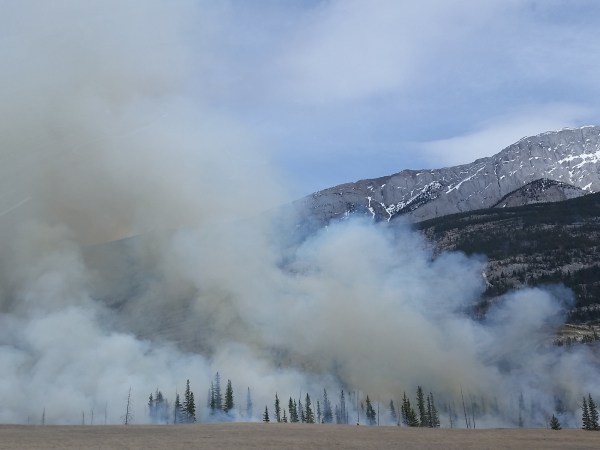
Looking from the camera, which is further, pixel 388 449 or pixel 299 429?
pixel 299 429

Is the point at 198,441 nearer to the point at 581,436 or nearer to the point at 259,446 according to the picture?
the point at 259,446

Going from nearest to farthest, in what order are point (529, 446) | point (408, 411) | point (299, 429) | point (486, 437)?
point (529, 446) < point (486, 437) < point (299, 429) < point (408, 411)

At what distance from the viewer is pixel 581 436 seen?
132 metres

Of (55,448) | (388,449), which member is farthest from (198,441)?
(388,449)

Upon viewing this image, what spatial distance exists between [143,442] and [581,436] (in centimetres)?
8459

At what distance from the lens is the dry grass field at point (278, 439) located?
9588 cm

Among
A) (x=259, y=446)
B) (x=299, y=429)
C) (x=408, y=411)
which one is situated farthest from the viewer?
(x=408, y=411)

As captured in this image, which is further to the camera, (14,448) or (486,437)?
(486,437)

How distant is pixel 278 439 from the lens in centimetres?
10812

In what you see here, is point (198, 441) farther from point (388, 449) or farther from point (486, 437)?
point (486, 437)

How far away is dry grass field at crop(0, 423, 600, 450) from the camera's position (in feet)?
315

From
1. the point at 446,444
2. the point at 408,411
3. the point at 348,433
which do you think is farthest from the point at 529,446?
the point at 408,411

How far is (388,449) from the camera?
9669 centimetres

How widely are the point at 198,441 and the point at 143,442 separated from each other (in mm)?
8036
